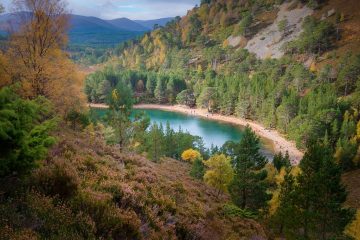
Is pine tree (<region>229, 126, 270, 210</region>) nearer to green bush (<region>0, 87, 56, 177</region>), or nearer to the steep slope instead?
the steep slope

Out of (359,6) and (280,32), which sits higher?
(359,6)

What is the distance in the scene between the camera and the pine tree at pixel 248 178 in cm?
3353

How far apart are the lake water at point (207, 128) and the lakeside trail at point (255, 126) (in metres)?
2.67

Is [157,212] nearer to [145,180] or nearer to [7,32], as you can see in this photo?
[145,180]

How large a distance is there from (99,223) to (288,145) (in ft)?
281

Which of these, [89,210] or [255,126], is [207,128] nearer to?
[255,126]

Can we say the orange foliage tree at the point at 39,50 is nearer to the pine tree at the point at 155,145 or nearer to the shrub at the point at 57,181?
the shrub at the point at 57,181

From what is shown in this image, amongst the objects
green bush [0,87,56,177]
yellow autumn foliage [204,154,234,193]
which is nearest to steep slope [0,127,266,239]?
green bush [0,87,56,177]

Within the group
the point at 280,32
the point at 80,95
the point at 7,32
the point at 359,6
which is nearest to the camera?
the point at 7,32

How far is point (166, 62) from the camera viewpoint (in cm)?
19388

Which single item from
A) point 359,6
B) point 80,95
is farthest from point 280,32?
point 80,95

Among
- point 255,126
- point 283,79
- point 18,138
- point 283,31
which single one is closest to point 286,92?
point 283,79

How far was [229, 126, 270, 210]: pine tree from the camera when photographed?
33.5 metres

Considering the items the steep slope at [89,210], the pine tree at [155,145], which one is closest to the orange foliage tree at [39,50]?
the steep slope at [89,210]
